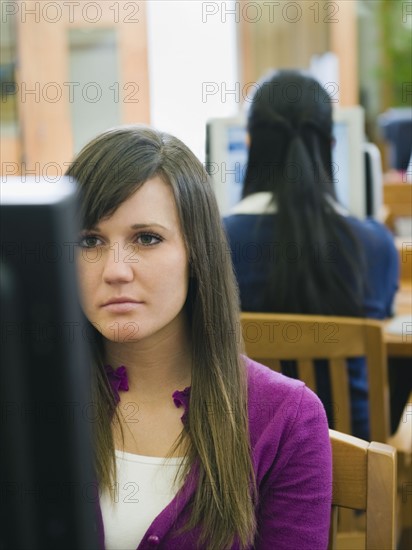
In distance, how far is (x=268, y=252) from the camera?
1863mm

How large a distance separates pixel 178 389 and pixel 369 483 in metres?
0.23

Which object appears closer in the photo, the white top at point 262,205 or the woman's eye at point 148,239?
the woman's eye at point 148,239

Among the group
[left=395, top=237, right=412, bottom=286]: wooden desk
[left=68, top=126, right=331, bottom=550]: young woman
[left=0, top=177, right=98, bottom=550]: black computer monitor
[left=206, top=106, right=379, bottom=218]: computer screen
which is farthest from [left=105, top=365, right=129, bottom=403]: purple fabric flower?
Result: [left=395, top=237, right=412, bottom=286]: wooden desk

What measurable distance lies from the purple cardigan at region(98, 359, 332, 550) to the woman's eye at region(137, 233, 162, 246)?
0.71 ft

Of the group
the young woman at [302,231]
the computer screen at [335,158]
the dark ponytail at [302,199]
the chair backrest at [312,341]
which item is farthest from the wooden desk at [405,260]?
the chair backrest at [312,341]

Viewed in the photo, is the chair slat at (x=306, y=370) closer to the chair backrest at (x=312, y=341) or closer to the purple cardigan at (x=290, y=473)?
the chair backrest at (x=312, y=341)

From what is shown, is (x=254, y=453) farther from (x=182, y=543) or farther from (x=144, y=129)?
(x=144, y=129)

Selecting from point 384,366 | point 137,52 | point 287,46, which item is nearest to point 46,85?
point 137,52

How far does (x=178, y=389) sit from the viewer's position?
0.98 meters

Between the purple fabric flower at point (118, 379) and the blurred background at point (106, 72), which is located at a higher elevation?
the blurred background at point (106, 72)

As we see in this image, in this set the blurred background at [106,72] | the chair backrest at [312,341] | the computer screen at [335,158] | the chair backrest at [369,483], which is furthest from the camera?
the blurred background at [106,72]

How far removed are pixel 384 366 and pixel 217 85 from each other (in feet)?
12.0

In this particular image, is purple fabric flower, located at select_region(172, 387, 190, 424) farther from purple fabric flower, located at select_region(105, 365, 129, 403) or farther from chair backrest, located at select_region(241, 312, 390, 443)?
chair backrest, located at select_region(241, 312, 390, 443)

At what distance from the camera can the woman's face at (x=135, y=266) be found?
808mm
